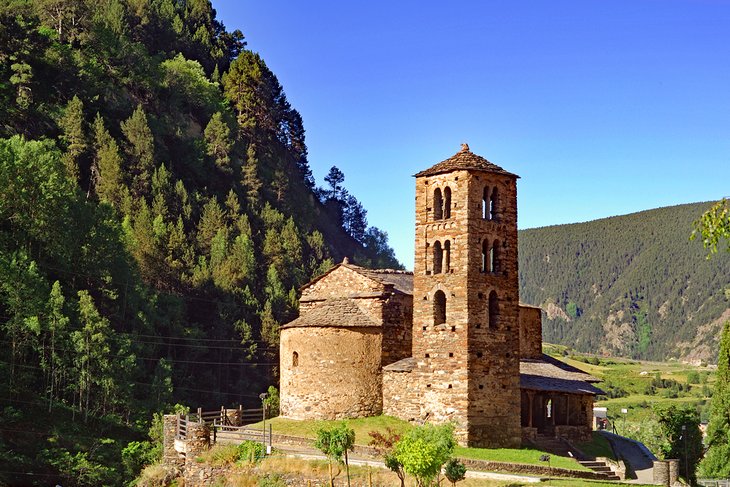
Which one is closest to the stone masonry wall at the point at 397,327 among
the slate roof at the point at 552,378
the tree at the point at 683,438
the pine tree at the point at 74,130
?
the slate roof at the point at 552,378

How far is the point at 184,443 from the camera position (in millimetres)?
44000

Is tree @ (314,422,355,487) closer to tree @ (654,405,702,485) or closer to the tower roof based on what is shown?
the tower roof

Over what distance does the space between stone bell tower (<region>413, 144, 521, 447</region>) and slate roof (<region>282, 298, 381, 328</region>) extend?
12.0ft

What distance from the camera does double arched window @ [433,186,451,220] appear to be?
45.5m

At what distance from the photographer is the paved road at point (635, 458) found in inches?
1778

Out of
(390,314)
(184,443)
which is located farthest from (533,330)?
(184,443)

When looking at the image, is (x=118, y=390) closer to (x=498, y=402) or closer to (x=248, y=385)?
(x=248, y=385)

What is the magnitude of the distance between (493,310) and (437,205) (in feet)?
18.1

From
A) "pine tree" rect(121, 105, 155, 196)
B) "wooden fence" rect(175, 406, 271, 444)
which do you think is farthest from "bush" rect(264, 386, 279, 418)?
"pine tree" rect(121, 105, 155, 196)

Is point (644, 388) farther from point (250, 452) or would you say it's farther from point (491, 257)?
point (250, 452)

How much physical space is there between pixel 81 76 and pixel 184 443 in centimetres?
5682

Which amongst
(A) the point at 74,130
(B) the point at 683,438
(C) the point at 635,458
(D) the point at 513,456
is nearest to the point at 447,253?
(D) the point at 513,456

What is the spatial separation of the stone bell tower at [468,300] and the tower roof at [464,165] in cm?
5

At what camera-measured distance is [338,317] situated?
48.3 m
